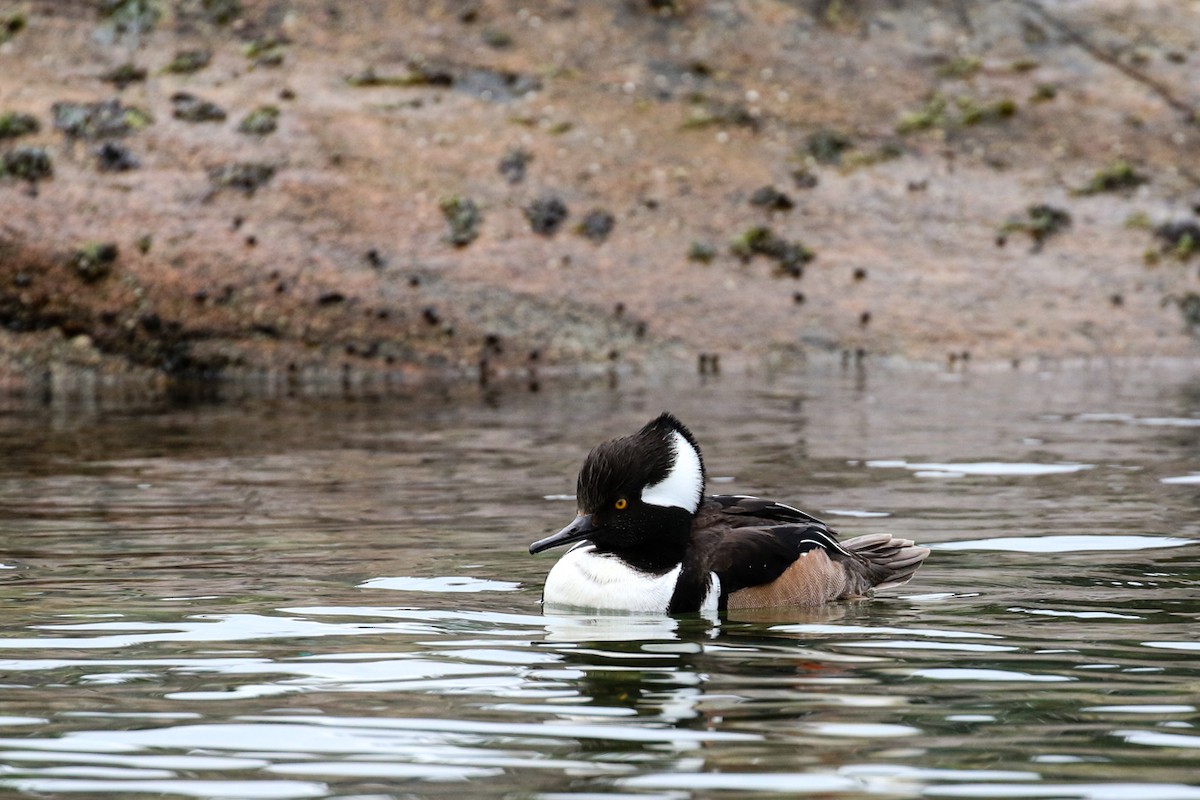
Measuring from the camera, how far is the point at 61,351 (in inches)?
850

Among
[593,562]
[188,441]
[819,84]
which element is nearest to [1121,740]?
[593,562]

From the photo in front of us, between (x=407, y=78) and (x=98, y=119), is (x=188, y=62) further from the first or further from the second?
(x=407, y=78)

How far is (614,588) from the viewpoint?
28.9ft

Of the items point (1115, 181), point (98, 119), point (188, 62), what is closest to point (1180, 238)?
point (1115, 181)

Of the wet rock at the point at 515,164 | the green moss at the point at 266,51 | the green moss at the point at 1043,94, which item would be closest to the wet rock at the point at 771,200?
the wet rock at the point at 515,164

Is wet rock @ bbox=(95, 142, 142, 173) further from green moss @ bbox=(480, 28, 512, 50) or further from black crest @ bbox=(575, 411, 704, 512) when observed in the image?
black crest @ bbox=(575, 411, 704, 512)

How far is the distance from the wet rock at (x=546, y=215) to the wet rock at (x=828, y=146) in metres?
3.80

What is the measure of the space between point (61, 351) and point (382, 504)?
10.2 metres

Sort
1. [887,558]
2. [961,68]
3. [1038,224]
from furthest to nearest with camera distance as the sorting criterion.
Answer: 1. [961,68]
2. [1038,224]
3. [887,558]

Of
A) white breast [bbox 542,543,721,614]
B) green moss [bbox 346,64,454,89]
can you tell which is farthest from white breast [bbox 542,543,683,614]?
green moss [bbox 346,64,454,89]

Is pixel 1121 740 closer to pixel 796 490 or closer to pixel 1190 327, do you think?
pixel 796 490

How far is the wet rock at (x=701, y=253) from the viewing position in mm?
23156

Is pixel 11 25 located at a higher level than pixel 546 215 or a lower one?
higher

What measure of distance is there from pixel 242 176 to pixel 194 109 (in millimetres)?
1577
